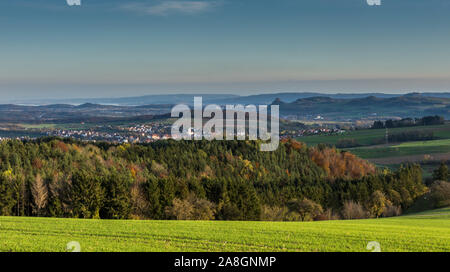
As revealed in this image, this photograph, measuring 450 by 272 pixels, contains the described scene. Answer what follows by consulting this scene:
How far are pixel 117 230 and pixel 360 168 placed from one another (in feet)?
354

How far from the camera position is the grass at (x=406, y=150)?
467 ft

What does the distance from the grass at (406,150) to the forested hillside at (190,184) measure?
66.0ft

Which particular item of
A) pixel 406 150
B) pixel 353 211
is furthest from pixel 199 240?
pixel 406 150

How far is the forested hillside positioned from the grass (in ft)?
66.0

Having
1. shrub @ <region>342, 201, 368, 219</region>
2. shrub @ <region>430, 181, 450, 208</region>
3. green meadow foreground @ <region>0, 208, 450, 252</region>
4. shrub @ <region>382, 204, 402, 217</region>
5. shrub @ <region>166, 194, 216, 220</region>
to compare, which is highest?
green meadow foreground @ <region>0, 208, 450, 252</region>

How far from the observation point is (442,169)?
9875 cm

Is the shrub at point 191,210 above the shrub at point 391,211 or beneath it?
above

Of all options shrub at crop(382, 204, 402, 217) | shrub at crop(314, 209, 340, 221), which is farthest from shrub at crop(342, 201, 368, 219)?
shrub at crop(382, 204, 402, 217)

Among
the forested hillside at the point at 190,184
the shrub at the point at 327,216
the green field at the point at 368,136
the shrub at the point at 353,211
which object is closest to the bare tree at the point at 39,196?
the forested hillside at the point at 190,184

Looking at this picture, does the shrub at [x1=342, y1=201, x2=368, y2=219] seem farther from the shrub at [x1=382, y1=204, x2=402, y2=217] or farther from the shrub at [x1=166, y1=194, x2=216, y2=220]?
the shrub at [x1=166, y1=194, x2=216, y2=220]

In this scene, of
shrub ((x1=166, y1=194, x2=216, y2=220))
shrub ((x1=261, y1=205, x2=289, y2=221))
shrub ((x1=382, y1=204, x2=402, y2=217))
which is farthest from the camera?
shrub ((x1=382, y1=204, x2=402, y2=217))

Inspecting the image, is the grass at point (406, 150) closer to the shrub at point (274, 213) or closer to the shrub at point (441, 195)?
the shrub at point (441, 195)

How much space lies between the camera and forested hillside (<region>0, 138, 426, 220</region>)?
190 ft

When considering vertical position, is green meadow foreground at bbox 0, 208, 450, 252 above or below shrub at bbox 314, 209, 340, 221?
above
